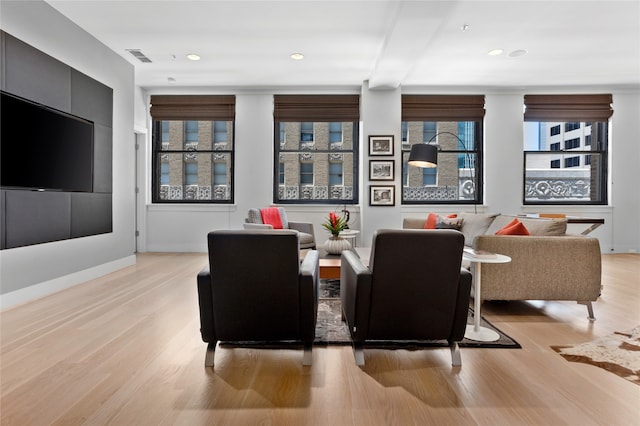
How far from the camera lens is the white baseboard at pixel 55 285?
321 centimetres

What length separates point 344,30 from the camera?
4.20 metres

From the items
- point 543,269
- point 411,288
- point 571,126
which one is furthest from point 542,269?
point 571,126

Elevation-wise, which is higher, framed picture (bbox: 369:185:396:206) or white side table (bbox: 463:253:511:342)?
framed picture (bbox: 369:185:396:206)

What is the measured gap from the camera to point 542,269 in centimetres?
304

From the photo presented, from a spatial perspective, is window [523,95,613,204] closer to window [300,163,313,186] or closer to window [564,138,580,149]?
window [564,138,580,149]

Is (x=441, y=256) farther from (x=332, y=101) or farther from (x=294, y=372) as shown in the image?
(x=332, y=101)

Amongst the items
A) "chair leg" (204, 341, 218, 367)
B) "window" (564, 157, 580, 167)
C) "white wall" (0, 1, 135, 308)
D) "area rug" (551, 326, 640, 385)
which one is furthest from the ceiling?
"chair leg" (204, 341, 218, 367)

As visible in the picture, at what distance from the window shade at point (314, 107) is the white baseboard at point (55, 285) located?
133 inches

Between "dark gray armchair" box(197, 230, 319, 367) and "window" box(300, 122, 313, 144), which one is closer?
"dark gray armchair" box(197, 230, 319, 367)

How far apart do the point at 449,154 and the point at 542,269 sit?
12.6 ft

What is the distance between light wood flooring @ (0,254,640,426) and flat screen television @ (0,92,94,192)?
1.24 metres

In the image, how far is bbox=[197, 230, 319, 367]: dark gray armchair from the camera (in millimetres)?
1949

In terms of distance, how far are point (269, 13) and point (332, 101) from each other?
257 centimetres

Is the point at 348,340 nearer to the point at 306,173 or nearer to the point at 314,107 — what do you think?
the point at 306,173
